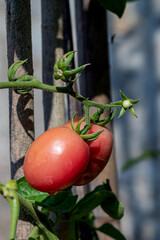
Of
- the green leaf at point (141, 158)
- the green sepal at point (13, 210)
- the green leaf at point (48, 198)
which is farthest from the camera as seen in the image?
the green leaf at point (141, 158)

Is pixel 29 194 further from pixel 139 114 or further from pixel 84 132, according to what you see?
pixel 139 114

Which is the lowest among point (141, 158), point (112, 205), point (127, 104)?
point (141, 158)

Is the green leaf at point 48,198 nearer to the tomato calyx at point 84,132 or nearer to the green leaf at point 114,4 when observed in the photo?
the tomato calyx at point 84,132

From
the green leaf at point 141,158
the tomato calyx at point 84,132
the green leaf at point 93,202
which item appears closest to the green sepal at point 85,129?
the tomato calyx at point 84,132

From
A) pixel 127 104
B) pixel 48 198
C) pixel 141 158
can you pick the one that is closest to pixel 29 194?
pixel 48 198

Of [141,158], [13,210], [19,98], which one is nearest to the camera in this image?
[13,210]

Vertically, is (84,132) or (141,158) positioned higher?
(84,132)
